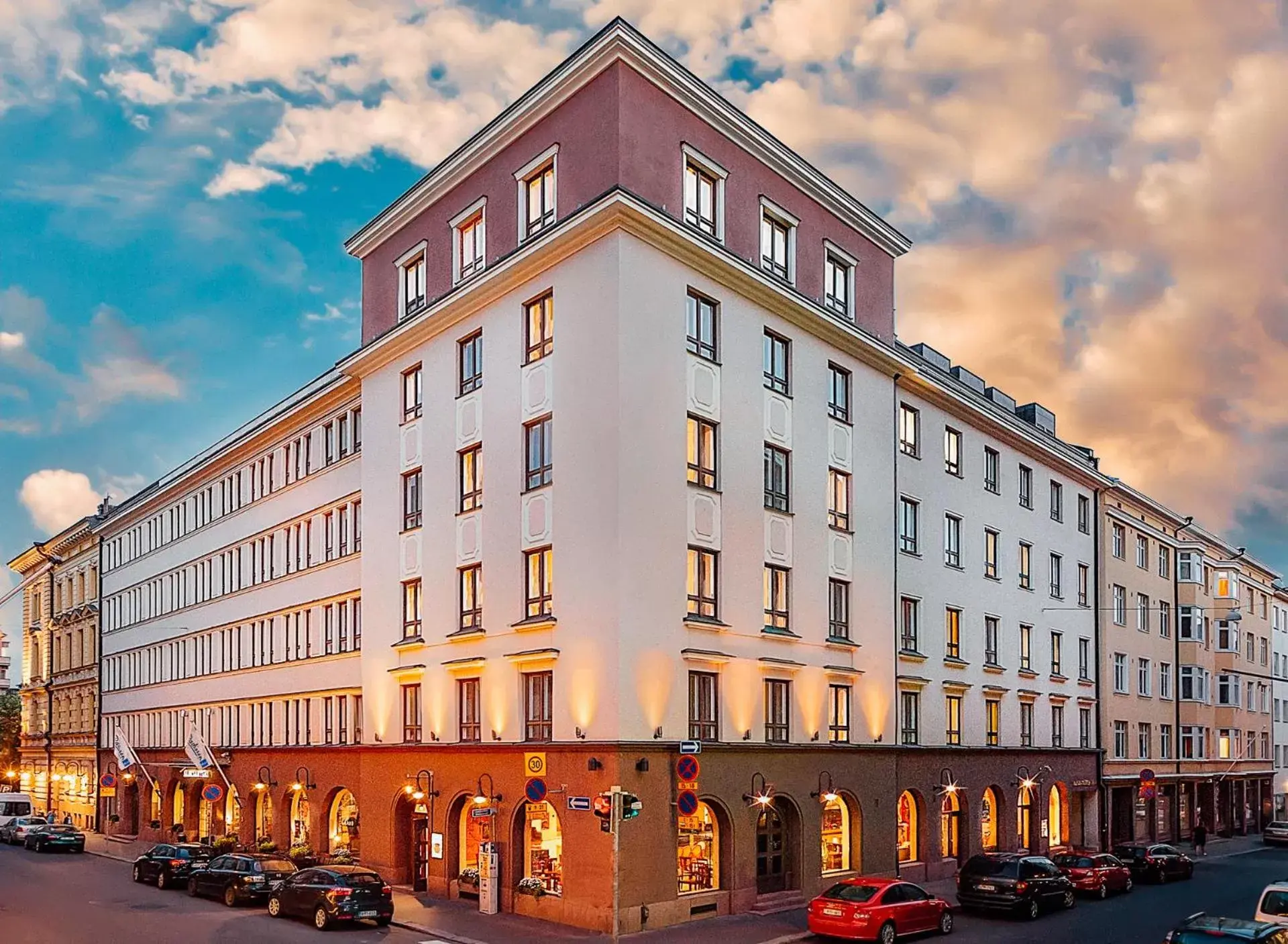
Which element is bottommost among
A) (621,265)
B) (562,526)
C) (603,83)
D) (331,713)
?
(331,713)

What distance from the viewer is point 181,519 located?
61000 millimetres

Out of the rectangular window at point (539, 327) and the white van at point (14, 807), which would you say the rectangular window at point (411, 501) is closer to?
the rectangular window at point (539, 327)

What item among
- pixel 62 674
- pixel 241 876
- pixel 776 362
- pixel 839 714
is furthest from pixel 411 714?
pixel 62 674

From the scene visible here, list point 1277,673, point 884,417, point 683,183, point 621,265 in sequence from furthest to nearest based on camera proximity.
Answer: point 1277,673, point 884,417, point 683,183, point 621,265

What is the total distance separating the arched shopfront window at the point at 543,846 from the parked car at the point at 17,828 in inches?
1641

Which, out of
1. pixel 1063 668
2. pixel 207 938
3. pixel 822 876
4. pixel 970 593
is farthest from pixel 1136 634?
pixel 207 938

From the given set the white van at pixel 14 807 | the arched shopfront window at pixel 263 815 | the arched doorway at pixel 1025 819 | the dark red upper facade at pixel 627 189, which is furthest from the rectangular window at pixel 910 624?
the white van at pixel 14 807

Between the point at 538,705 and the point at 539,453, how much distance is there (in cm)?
685

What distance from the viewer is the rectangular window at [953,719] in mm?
43438

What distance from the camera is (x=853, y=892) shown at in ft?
94.1

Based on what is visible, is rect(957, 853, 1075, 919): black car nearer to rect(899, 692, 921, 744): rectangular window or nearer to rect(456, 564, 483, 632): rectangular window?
rect(899, 692, 921, 744): rectangular window

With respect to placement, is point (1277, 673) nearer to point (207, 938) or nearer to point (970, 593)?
point (970, 593)

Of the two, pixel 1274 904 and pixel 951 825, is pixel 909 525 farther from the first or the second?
pixel 1274 904

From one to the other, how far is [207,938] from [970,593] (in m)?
29.3
